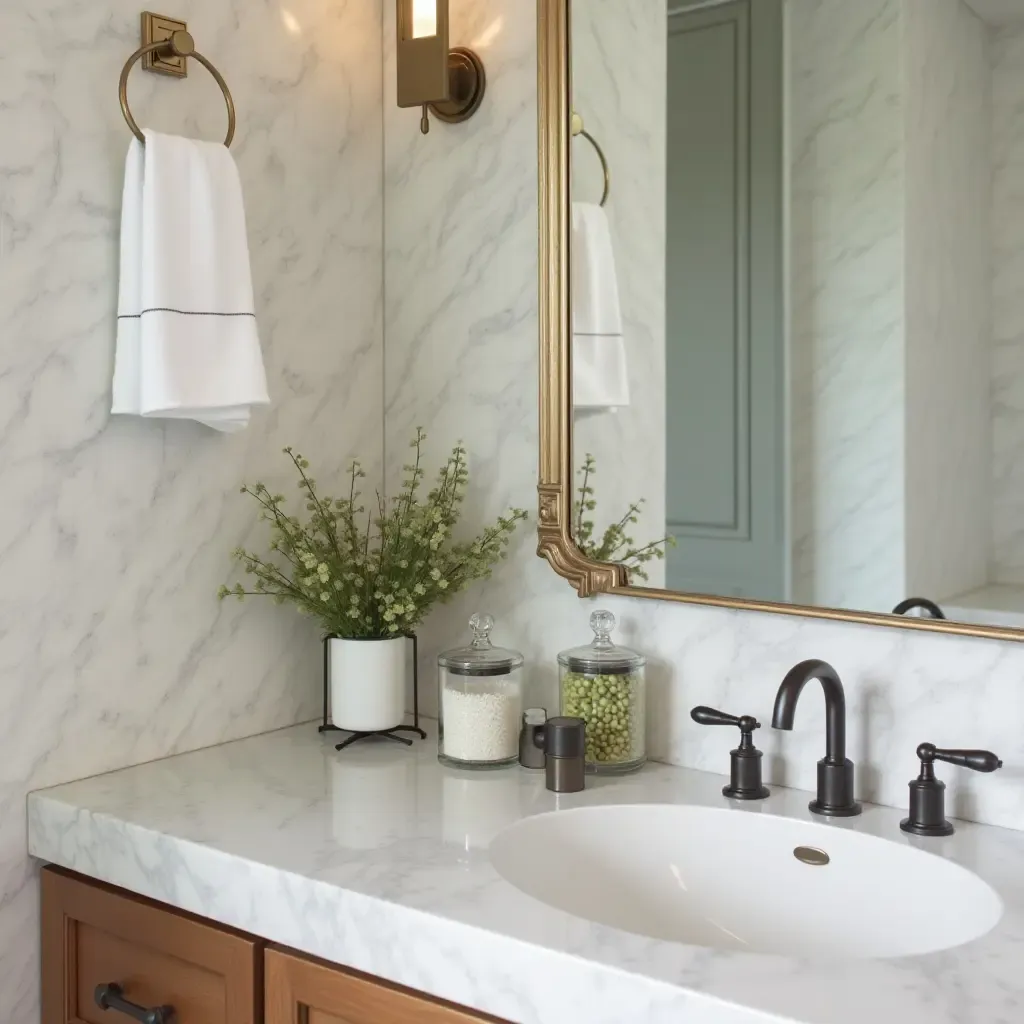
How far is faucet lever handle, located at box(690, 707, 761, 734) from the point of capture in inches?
59.1

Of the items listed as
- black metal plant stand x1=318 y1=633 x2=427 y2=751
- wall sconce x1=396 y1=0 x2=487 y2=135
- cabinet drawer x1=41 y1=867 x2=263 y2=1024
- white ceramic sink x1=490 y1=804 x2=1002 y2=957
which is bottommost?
cabinet drawer x1=41 y1=867 x2=263 y2=1024

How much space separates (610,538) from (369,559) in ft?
1.26

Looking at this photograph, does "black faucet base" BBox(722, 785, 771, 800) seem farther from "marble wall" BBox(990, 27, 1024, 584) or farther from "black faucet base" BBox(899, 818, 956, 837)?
"marble wall" BBox(990, 27, 1024, 584)

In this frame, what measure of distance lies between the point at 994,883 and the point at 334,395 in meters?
1.18

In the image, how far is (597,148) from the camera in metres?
1.70

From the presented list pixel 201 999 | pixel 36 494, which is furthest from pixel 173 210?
pixel 201 999

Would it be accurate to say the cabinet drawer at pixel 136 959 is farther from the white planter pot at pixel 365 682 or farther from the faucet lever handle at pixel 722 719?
the faucet lever handle at pixel 722 719

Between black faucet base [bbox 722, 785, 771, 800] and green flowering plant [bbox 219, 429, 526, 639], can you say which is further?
green flowering plant [bbox 219, 429, 526, 639]

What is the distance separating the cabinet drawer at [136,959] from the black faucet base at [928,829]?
734 millimetres

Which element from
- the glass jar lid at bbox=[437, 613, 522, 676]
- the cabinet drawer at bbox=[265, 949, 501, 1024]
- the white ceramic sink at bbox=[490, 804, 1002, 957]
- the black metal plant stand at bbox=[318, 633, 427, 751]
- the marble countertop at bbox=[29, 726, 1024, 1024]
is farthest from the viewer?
the black metal plant stand at bbox=[318, 633, 427, 751]

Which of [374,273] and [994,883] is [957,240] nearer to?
[994,883]

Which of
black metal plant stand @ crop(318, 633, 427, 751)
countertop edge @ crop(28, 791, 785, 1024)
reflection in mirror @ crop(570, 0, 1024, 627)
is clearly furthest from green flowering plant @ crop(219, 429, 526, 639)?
countertop edge @ crop(28, 791, 785, 1024)

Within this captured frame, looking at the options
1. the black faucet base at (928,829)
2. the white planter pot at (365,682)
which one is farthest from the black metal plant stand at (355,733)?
the black faucet base at (928,829)

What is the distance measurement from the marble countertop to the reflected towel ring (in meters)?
0.80
